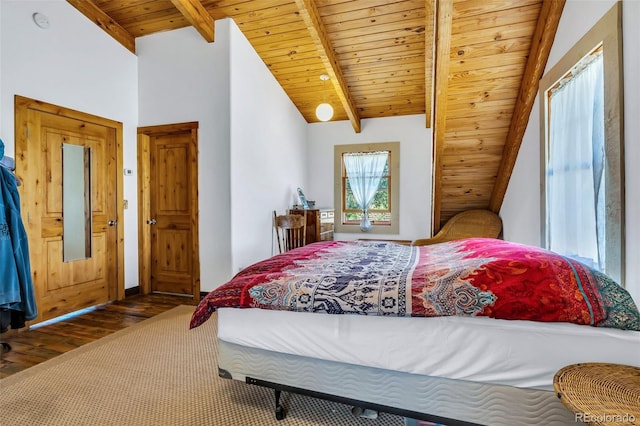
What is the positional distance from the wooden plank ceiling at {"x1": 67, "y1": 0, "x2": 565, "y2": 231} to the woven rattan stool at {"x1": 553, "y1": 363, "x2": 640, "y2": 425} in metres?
2.36

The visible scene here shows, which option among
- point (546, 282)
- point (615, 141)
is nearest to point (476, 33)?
point (615, 141)

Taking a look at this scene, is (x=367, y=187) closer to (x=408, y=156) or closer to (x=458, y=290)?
(x=408, y=156)

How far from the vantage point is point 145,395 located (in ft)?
6.14

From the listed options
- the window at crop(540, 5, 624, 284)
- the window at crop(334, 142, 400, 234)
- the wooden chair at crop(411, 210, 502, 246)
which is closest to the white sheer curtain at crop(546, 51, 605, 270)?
the window at crop(540, 5, 624, 284)

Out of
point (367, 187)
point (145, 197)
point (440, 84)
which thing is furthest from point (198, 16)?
point (367, 187)

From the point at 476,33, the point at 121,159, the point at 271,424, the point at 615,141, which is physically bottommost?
the point at 271,424

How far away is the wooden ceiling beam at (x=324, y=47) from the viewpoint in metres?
3.17

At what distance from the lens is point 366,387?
4.92 feet

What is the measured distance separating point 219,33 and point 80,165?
2053 millimetres

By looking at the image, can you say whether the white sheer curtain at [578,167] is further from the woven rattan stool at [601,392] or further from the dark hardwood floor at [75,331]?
the dark hardwood floor at [75,331]

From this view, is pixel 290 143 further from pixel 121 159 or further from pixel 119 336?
pixel 119 336

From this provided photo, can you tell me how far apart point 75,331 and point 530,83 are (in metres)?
4.58

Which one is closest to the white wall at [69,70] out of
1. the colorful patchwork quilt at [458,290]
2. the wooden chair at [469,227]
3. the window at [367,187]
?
the colorful patchwork quilt at [458,290]

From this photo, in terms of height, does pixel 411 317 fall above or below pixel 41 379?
above
